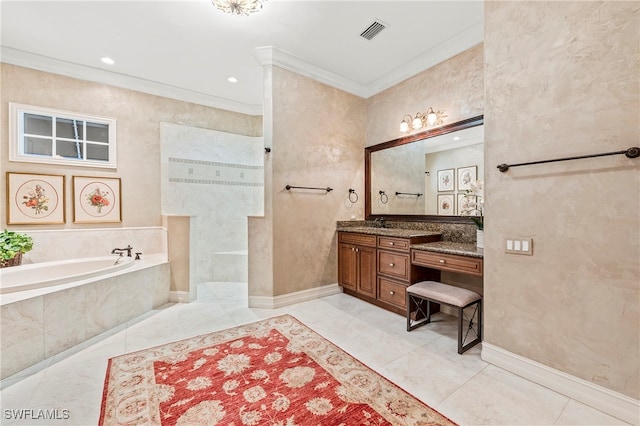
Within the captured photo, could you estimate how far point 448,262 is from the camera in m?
2.43

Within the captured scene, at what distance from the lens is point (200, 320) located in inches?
113

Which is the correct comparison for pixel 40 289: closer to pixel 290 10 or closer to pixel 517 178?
pixel 290 10

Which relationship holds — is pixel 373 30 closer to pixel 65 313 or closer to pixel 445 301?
pixel 445 301

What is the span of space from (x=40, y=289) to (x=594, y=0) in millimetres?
4475

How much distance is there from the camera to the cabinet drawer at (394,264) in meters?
2.83

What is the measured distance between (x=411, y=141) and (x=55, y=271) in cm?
473

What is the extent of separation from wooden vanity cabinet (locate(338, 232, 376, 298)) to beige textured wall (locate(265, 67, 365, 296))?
14cm

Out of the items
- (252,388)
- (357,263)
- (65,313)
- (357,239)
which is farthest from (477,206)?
(65,313)

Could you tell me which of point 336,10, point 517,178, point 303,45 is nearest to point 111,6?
point 303,45

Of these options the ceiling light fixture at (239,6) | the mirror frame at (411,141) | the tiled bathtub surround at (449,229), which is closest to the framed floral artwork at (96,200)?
the ceiling light fixture at (239,6)

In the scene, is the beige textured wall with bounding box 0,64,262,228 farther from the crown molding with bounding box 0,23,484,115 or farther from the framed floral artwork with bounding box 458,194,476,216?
the framed floral artwork with bounding box 458,194,476,216

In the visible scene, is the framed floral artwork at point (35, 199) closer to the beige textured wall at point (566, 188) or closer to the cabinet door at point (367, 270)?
the cabinet door at point (367, 270)

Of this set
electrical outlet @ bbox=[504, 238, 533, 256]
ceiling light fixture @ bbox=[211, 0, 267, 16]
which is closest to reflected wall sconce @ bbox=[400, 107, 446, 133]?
electrical outlet @ bbox=[504, 238, 533, 256]

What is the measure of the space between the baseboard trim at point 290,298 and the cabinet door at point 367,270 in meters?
0.48
